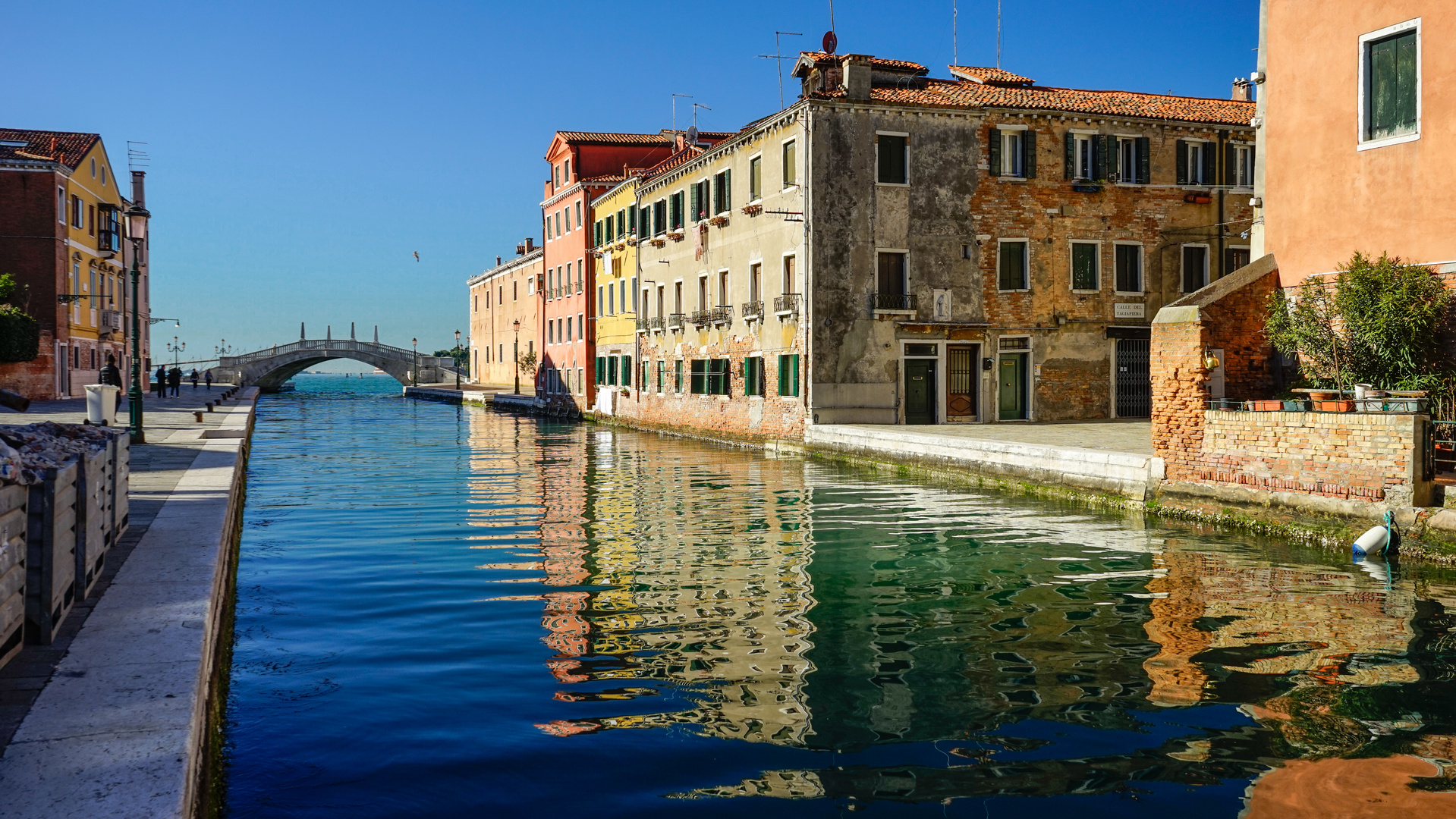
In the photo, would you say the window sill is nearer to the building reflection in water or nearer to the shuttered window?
the shuttered window

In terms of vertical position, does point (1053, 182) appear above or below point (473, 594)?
above

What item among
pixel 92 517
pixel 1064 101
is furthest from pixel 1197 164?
pixel 92 517

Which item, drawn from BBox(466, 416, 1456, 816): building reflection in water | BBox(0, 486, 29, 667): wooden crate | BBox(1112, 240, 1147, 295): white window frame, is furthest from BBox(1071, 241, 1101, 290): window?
BBox(0, 486, 29, 667): wooden crate

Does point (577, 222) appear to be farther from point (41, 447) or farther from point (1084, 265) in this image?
point (41, 447)

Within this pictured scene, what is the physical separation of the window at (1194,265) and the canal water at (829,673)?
14803 mm

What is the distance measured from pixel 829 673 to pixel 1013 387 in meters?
19.4

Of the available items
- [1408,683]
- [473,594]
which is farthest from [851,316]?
[1408,683]

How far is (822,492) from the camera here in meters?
15.8

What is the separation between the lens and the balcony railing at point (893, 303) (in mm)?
23672

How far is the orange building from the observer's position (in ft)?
38.5

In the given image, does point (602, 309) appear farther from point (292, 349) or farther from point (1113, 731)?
point (292, 349)

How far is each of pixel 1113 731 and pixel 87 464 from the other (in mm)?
5201

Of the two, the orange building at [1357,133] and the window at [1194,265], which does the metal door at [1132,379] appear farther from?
the orange building at [1357,133]

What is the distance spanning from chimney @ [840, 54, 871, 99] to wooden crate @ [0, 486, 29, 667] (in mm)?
20474
